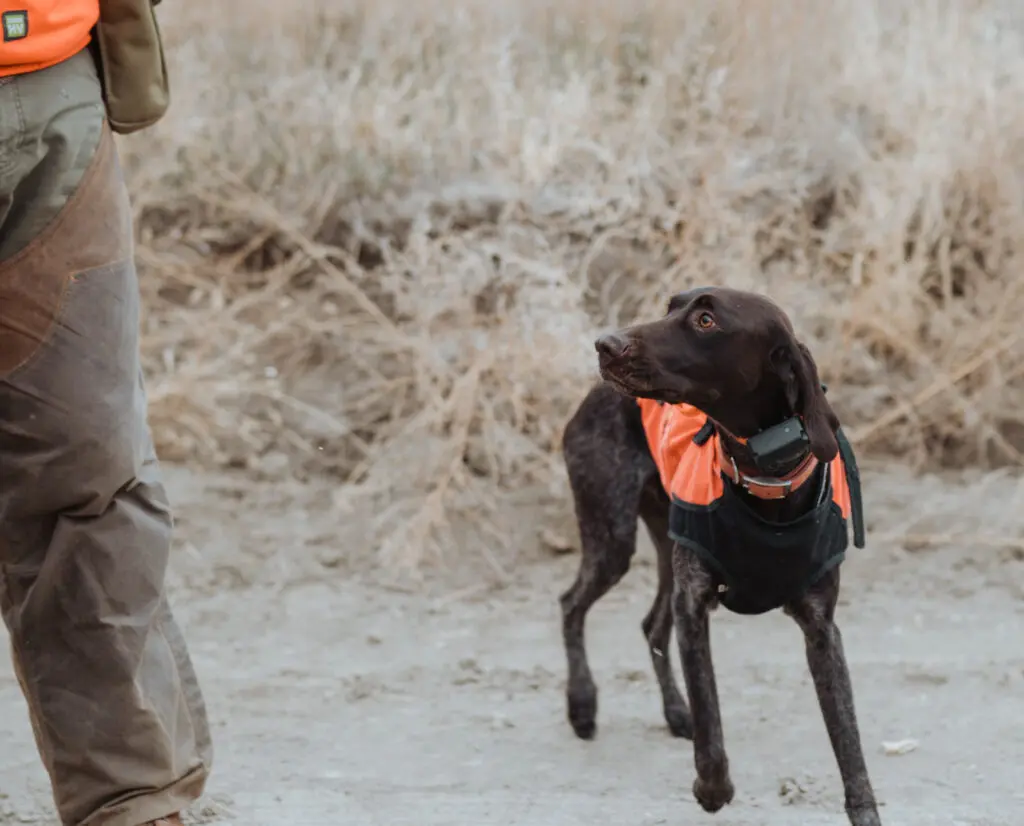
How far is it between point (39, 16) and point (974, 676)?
3.45 metres

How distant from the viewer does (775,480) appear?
127 inches

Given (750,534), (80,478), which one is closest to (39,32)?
(80,478)

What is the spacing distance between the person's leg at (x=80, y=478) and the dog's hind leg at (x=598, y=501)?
1.58 m

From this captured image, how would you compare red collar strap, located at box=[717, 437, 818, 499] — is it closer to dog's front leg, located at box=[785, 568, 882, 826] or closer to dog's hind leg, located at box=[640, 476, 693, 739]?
dog's front leg, located at box=[785, 568, 882, 826]

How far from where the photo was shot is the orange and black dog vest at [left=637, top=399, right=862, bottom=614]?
3.30 meters

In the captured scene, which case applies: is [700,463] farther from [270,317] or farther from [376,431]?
[270,317]

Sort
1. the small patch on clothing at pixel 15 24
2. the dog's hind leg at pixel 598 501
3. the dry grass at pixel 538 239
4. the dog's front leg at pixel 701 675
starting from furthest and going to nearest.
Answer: the dry grass at pixel 538 239 < the dog's hind leg at pixel 598 501 < the dog's front leg at pixel 701 675 < the small patch on clothing at pixel 15 24

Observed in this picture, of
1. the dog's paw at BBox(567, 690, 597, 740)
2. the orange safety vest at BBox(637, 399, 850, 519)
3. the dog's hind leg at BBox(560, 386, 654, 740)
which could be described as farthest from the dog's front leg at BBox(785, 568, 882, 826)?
the dog's paw at BBox(567, 690, 597, 740)

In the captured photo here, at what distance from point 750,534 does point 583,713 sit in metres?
1.23

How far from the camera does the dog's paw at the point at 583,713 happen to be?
14.3 ft

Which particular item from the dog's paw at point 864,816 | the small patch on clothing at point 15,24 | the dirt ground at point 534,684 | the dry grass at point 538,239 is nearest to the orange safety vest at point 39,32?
the small patch on clothing at point 15,24

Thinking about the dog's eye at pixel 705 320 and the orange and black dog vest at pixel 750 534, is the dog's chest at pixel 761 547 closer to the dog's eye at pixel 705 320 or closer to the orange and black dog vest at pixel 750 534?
the orange and black dog vest at pixel 750 534

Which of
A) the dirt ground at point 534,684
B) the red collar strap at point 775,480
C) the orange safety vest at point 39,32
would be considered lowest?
the dirt ground at point 534,684

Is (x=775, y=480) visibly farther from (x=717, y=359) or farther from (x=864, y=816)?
(x=864, y=816)
